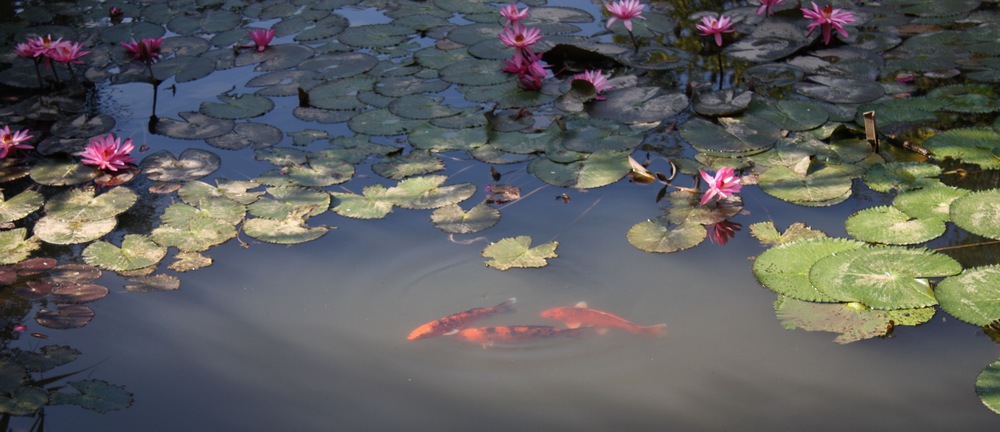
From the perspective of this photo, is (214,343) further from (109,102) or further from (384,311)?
(109,102)

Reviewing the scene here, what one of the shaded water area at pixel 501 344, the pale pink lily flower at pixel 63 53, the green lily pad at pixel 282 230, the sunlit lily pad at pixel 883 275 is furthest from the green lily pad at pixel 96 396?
the pale pink lily flower at pixel 63 53

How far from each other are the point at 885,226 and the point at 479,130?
1528 mm

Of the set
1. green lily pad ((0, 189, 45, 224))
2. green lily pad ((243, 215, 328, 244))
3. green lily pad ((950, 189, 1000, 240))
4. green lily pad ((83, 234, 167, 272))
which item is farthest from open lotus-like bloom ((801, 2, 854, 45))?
green lily pad ((0, 189, 45, 224))

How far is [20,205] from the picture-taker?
306 centimetres

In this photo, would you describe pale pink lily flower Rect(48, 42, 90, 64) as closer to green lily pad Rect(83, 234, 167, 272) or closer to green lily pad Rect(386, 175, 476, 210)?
green lily pad Rect(83, 234, 167, 272)

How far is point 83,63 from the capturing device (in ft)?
13.6

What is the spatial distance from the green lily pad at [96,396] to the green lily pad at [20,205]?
3.29 ft

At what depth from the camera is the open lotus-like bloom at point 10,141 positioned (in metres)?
3.33

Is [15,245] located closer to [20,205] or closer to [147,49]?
[20,205]

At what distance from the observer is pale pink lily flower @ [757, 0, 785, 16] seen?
4238mm

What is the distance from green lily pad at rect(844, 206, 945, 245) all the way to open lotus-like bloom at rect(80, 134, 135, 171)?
259 centimetres

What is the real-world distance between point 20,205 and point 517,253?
1.80 meters

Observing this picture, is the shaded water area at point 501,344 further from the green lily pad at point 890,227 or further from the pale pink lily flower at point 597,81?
the pale pink lily flower at point 597,81

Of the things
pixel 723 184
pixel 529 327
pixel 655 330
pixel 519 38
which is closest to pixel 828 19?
pixel 519 38
